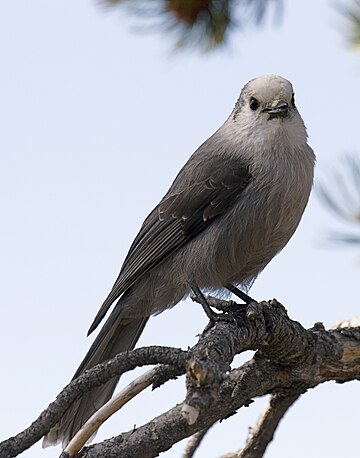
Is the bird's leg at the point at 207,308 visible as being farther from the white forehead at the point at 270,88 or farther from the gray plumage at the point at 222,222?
the white forehead at the point at 270,88

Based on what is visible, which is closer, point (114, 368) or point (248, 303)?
point (114, 368)

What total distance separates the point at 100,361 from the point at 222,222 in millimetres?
841

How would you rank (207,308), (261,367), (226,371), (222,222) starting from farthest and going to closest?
(222,222)
(207,308)
(261,367)
(226,371)

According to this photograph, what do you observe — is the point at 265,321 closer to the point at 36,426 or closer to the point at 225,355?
the point at 225,355

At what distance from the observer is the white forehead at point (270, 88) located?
4.00 m

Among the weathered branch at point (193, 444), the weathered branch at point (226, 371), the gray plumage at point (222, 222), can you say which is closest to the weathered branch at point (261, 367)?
the weathered branch at point (226, 371)

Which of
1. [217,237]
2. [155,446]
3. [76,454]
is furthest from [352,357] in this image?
[76,454]

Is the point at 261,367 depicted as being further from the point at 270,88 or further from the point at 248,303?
the point at 270,88

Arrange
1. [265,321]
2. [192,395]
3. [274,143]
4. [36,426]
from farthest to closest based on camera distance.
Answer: [274,143], [265,321], [36,426], [192,395]

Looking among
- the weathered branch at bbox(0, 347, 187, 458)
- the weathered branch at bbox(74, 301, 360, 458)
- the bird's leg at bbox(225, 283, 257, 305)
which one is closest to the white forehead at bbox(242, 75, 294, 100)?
the bird's leg at bbox(225, 283, 257, 305)

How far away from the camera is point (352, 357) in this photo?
357cm

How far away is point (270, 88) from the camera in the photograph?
4.02 metres

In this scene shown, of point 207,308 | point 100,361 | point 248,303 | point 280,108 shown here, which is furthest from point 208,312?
point 280,108

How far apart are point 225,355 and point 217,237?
1288 millimetres
